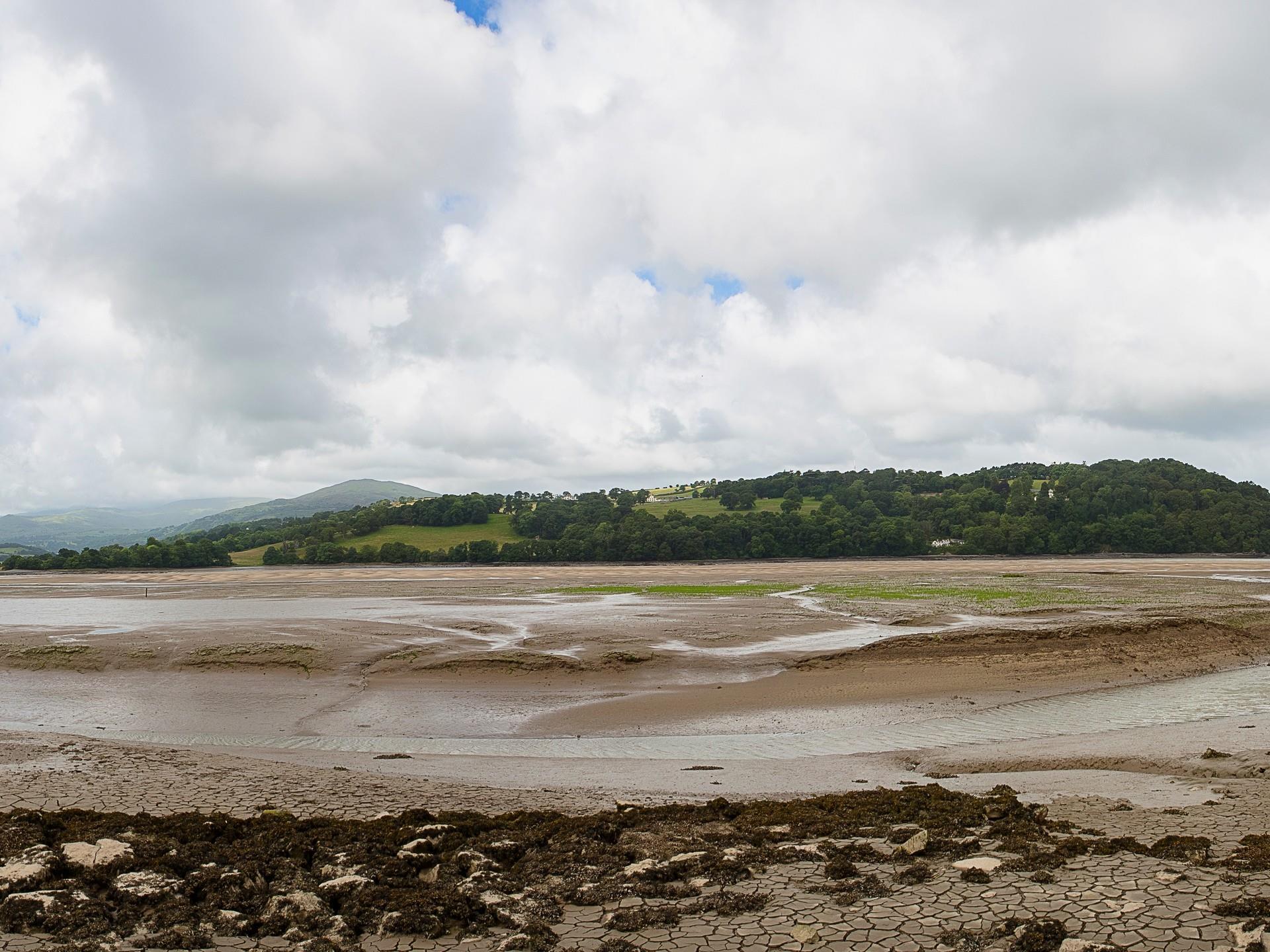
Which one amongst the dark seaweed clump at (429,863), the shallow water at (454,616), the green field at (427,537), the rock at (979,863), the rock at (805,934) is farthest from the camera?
the green field at (427,537)

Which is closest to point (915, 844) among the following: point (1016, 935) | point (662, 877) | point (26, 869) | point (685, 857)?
point (1016, 935)

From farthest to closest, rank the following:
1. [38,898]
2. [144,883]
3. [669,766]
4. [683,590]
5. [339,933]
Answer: [683,590] < [669,766] < [144,883] < [38,898] < [339,933]

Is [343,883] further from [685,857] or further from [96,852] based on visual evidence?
[685,857]

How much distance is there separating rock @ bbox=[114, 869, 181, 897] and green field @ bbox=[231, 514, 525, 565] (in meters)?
112

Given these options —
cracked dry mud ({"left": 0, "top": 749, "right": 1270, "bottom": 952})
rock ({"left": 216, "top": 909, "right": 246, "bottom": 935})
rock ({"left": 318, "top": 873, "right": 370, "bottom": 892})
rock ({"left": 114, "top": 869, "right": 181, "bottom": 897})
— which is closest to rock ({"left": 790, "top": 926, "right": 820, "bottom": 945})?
cracked dry mud ({"left": 0, "top": 749, "right": 1270, "bottom": 952})

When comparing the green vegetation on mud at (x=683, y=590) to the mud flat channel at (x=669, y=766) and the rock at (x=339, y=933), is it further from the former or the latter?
the rock at (x=339, y=933)

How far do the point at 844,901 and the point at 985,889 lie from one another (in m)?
1.40

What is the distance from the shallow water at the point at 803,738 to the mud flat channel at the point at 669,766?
0.42 ft

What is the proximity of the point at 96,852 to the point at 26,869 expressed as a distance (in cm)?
67

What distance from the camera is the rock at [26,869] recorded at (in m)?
7.50

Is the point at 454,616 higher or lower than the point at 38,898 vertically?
lower

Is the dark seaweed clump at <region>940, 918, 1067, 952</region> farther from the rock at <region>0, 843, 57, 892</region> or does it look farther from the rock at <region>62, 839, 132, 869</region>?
the rock at <region>0, 843, 57, 892</region>

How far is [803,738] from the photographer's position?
1725 cm

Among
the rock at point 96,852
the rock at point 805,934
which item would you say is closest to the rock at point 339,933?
the rock at point 96,852
